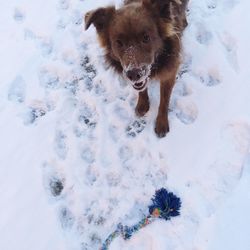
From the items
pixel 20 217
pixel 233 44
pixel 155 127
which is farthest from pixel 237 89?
pixel 20 217

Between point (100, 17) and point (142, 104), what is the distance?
105cm

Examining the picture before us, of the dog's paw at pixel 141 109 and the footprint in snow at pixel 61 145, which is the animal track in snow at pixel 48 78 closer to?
the footprint in snow at pixel 61 145

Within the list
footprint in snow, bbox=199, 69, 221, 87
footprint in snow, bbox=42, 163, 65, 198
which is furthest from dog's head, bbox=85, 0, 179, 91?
footprint in snow, bbox=42, 163, 65, 198

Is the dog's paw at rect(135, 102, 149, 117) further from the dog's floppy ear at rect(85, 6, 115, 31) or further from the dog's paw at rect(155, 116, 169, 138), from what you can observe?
the dog's floppy ear at rect(85, 6, 115, 31)

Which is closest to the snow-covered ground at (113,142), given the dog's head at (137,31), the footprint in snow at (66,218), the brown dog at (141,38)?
the footprint in snow at (66,218)

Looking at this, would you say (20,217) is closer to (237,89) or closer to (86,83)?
(86,83)

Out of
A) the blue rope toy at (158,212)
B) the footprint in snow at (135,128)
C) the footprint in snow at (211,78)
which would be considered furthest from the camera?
the footprint in snow at (211,78)

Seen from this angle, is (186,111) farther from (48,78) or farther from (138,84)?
(48,78)

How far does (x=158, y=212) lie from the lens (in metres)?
3.51

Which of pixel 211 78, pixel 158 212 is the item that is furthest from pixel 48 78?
pixel 158 212

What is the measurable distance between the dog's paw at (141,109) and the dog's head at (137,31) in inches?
26.3

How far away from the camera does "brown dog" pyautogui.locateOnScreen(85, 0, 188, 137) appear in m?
3.29

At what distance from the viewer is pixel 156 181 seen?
3775 millimetres

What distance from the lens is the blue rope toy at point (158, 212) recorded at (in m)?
3.49
